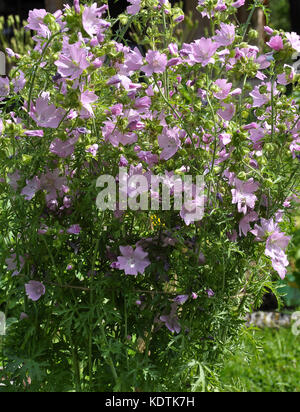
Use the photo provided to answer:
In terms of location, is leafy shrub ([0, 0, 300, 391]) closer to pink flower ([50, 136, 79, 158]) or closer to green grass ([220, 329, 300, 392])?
pink flower ([50, 136, 79, 158])

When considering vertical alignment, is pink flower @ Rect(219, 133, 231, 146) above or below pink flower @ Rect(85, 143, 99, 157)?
above

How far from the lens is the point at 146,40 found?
1466mm

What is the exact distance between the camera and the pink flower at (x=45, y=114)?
1.37 meters

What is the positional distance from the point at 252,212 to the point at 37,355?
2.20 ft

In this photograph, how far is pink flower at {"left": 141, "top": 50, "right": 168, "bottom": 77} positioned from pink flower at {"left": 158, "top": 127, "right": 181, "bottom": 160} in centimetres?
15

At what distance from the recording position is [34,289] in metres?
1.47

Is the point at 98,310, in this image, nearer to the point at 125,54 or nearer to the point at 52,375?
the point at 52,375

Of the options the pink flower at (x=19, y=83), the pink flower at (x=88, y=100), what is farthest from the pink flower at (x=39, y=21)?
the pink flower at (x=88, y=100)
